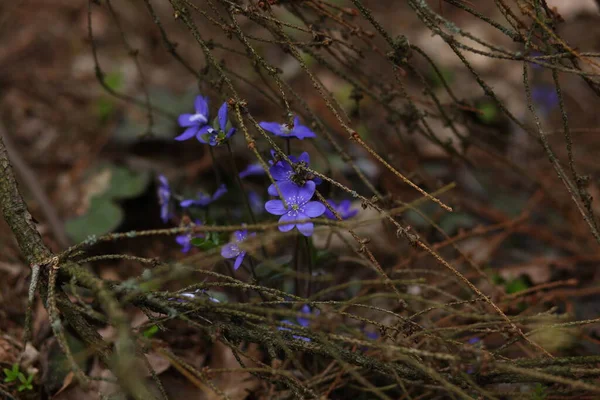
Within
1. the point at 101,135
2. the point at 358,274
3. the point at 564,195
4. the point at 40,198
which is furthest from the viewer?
the point at 101,135

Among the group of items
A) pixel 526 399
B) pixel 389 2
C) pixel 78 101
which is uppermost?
pixel 389 2


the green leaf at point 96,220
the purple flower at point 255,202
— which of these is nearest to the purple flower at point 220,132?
the purple flower at point 255,202

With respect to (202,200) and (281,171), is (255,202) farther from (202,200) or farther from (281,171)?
(281,171)

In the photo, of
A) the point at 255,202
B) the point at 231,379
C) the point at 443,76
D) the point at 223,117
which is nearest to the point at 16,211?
the point at 223,117

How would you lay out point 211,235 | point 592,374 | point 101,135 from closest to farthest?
point 592,374 < point 211,235 < point 101,135

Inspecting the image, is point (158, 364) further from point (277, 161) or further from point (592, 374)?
point (592, 374)

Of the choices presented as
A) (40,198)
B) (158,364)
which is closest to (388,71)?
(40,198)

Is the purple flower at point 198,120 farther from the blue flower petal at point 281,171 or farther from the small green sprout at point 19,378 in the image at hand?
the small green sprout at point 19,378
